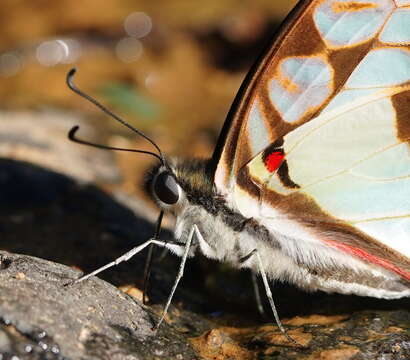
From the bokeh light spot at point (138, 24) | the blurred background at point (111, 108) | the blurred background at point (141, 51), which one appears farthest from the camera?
the bokeh light spot at point (138, 24)

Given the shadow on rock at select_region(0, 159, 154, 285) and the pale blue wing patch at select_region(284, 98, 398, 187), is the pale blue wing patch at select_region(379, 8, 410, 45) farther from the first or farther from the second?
the shadow on rock at select_region(0, 159, 154, 285)

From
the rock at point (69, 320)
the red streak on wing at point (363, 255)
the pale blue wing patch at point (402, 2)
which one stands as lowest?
the rock at point (69, 320)

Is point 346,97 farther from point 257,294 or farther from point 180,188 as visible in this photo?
point 257,294

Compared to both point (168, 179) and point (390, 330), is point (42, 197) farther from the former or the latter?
point (390, 330)

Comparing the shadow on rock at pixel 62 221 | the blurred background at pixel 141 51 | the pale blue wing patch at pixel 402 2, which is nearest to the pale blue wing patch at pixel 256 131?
the pale blue wing patch at pixel 402 2

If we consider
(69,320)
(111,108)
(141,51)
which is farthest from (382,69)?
(141,51)

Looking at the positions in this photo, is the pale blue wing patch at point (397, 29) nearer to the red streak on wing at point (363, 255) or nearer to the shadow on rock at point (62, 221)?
the red streak on wing at point (363, 255)

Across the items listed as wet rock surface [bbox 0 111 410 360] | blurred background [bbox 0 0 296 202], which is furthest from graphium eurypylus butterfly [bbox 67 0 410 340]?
blurred background [bbox 0 0 296 202]
